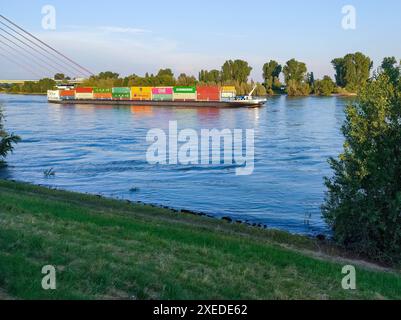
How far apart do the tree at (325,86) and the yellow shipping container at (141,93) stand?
1950 inches

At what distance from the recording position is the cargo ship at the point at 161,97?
90519mm

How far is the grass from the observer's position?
5289 millimetres

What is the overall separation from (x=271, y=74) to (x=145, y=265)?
450 feet

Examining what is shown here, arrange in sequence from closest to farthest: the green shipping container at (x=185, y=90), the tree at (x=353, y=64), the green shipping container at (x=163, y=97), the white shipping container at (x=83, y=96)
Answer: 1. the green shipping container at (x=185, y=90)
2. the green shipping container at (x=163, y=97)
3. the white shipping container at (x=83, y=96)
4. the tree at (x=353, y=64)

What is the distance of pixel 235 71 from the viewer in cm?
13250

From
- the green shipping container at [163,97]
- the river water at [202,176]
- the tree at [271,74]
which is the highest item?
the tree at [271,74]

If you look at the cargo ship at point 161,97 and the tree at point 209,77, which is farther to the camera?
the tree at point 209,77

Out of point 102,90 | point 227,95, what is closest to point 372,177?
point 227,95

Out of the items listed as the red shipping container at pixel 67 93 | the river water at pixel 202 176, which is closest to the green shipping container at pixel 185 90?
the red shipping container at pixel 67 93

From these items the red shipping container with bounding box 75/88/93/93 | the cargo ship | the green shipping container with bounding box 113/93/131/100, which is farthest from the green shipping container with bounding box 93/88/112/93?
the green shipping container with bounding box 113/93/131/100

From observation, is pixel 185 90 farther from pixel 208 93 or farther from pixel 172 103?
pixel 208 93

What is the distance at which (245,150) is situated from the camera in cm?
3228

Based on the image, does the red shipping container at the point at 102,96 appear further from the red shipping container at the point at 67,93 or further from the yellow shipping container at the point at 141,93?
the red shipping container at the point at 67,93

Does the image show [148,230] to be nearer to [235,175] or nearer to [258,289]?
[258,289]
